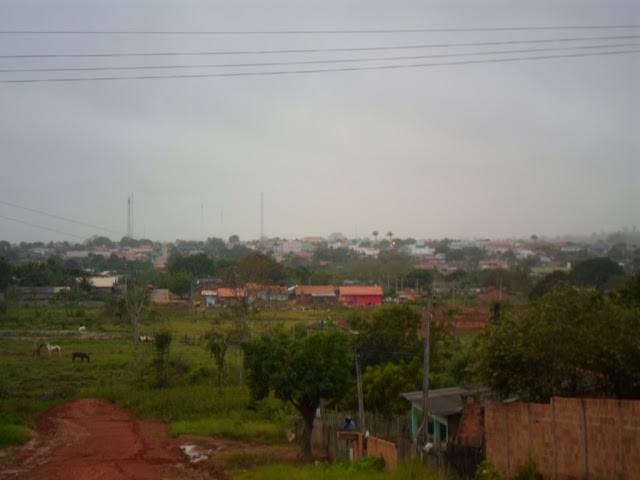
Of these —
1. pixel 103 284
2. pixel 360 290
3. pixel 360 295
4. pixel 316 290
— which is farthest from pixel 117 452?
pixel 103 284

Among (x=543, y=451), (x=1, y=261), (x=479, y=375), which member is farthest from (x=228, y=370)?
(x=1, y=261)

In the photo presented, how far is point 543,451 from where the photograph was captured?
1512 centimetres

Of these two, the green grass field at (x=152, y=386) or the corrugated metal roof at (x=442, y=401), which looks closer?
the corrugated metal roof at (x=442, y=401)

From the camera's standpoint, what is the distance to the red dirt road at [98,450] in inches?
881

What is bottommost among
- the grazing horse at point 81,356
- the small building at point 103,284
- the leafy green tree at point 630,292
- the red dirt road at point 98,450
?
the red dirt road at point 98,450

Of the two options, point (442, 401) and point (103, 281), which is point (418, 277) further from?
point (442, 401)

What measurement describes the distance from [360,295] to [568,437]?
58245 mm

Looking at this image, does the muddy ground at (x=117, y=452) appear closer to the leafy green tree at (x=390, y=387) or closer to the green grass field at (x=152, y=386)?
the green grass field at (x=152, y=386)

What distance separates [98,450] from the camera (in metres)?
27.5

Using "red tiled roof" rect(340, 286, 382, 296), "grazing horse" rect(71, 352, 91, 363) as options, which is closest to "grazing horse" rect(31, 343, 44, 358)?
"grazing horse" rect(71, 352, 91, 363)

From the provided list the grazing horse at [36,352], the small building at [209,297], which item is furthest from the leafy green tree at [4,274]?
the grazing horse at [36,352]

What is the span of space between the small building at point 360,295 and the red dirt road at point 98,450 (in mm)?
37054

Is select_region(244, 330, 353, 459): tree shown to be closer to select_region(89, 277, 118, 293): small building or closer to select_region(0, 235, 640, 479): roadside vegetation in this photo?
select_region(0, 235, 640, 479): roadside vegetation

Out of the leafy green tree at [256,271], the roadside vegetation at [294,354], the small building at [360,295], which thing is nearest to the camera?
the roadside vegetation at [294,354]
